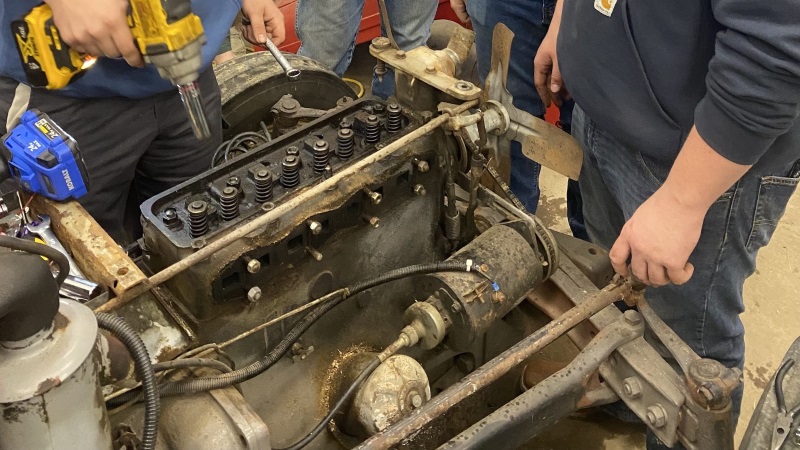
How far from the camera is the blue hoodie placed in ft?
4.74

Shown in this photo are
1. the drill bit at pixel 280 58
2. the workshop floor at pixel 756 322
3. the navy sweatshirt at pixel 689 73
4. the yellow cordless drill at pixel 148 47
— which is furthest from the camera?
the workshop floor at pixel 756 322

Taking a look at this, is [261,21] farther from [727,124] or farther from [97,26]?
[727,124]

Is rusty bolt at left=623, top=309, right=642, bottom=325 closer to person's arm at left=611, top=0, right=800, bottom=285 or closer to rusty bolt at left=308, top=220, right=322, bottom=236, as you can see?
person's arm at left=611, top=0, right=800, bottom=285

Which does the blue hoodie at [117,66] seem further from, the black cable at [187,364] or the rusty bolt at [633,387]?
the rusty bolt at [633,387]

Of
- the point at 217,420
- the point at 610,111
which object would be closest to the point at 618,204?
the point at 610,111

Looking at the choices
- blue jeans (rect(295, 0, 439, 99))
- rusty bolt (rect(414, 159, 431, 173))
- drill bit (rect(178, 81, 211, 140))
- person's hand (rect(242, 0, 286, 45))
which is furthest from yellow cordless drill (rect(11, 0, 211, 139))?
blue jeans (rect(295, 0, 439, 99))

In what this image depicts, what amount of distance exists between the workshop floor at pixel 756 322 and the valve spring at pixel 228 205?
112 centimetres

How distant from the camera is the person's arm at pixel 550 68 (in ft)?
5.72

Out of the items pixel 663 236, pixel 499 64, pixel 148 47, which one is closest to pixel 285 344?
pixel 148 47

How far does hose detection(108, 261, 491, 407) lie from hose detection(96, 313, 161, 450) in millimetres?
114

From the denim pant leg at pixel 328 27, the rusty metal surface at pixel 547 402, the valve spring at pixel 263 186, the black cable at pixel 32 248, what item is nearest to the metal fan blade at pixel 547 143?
the rusty metal surface at pixel 547 402

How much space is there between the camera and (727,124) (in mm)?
1116

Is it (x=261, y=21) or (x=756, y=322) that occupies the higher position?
(x=261, y=21)

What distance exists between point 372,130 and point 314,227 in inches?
10.3
